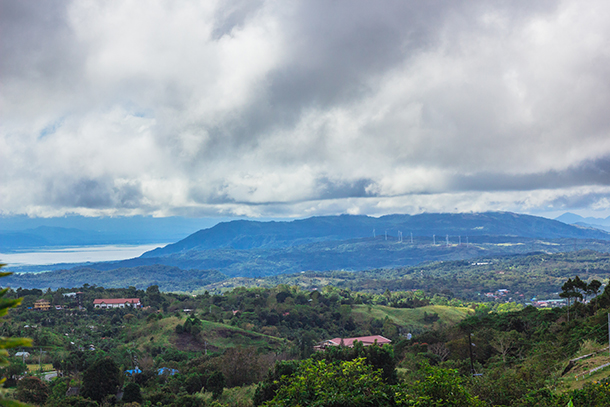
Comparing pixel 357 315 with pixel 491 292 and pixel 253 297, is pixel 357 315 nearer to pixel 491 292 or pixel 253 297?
pixel 253 297

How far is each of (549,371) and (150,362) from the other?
46076 millimetres

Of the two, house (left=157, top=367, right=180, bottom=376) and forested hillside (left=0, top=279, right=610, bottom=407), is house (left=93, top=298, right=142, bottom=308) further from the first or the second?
house (left=157, top=367, right=180, bottom=376)

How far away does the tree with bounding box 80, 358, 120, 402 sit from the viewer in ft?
120

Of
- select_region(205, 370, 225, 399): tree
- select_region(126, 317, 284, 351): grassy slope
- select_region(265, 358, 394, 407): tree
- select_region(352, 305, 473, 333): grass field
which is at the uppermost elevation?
select_region(265, 358, 394, 407): tree

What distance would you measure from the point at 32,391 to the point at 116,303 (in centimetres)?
7941

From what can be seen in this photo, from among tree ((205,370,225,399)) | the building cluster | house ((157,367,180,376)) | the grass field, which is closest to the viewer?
tree ((205,370,225,399))

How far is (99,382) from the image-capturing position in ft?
122

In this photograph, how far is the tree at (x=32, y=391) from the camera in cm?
3481

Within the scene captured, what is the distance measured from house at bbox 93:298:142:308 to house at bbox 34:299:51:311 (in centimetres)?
1015

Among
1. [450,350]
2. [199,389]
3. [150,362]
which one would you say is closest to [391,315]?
[450,350]

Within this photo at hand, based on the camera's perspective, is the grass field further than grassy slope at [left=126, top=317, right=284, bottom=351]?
Yes

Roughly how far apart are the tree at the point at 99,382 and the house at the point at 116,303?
73036 mm

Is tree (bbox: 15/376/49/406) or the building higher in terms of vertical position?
tree (bbox: 15/376/49/406)

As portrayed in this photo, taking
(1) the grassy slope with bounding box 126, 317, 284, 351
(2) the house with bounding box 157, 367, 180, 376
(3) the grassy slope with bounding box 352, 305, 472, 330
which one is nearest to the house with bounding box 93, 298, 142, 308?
(1) the grassy slope with bounding box 126, 317, 284, 351
